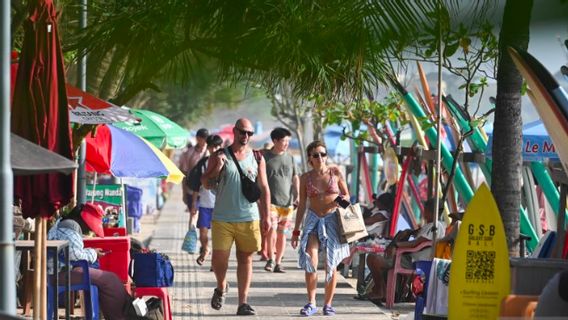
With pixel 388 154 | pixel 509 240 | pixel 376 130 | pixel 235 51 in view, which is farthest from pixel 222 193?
pixel 376 130

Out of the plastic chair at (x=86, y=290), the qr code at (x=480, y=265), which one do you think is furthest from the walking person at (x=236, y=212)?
the qr code at (x=480, y=265)

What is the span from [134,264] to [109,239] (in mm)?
390

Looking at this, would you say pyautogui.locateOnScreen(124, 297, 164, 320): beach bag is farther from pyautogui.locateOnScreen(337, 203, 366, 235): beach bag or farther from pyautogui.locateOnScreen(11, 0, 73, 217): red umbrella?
pyautogui.locateOnScreen(337, 203, 366, 235): beach bag

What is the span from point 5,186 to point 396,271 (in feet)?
22.4

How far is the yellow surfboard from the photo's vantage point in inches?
335

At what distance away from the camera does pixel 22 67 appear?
9.54m

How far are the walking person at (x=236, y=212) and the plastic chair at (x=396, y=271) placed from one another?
183 centimetres

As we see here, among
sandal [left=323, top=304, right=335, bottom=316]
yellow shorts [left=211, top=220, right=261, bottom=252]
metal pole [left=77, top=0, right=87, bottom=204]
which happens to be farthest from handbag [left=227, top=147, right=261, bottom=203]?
metal pole [left=77, top=0, right=87, bottom=204]

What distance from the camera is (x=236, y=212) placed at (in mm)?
12695

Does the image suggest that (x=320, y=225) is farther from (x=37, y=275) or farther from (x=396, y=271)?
(x=37, y=275)

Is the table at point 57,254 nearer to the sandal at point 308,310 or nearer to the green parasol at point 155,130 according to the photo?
the sandal at point 308,310

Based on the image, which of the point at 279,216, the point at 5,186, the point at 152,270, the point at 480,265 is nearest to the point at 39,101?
the point at 5,186

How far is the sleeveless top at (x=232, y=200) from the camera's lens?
1270 cm

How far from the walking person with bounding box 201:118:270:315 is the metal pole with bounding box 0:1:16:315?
477 cm
